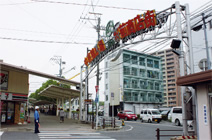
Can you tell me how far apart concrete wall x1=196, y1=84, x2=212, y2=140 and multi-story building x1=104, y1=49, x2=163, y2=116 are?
4221cm

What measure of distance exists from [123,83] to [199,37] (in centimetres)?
3182

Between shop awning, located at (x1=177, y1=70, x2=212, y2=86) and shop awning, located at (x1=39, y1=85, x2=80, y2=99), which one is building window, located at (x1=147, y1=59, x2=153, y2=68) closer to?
shop awning, located at (x1=39, y1=85, x2=80, y2=99)

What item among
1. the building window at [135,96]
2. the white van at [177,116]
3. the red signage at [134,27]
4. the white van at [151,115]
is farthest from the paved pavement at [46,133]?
the building window at [135,96]

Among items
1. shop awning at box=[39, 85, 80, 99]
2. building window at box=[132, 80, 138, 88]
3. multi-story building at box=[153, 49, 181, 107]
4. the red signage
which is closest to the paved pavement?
the red signage

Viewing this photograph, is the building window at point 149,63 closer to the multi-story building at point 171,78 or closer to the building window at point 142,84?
the building window at point 142,84

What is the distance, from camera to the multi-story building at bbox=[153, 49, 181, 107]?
3538 inches

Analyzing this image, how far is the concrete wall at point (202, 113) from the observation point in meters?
9.48

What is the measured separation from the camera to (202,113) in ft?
32.1

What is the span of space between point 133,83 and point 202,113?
46.4 meters

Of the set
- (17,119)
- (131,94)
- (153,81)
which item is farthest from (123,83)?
(17,119)

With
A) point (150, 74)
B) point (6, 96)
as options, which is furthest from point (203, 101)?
point (150, 74)

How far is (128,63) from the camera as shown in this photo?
55688mm

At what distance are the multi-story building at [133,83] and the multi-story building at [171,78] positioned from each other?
30974mm

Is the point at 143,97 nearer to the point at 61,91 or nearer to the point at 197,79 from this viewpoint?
the point at 61,91
